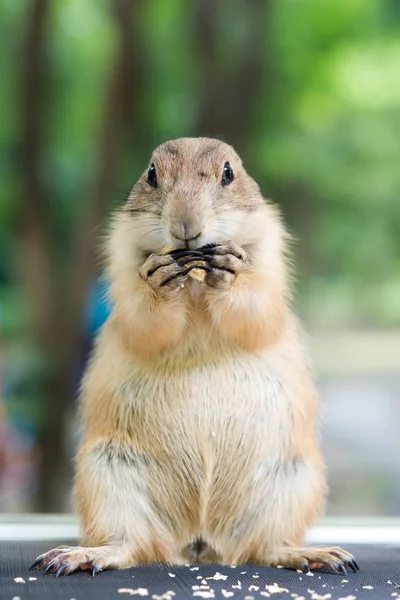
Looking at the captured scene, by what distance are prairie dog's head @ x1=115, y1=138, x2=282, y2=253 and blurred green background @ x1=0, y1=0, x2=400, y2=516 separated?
229cm

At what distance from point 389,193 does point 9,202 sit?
1892 millimetres

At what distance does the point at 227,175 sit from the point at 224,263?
230mm

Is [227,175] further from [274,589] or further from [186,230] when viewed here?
[274,589]

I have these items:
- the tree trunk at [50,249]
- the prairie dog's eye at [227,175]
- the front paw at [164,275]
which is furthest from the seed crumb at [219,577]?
the tree trunk at [50,249]

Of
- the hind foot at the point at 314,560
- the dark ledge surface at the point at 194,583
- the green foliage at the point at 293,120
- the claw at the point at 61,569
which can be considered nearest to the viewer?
the dark ledge surface at the point at 194,583

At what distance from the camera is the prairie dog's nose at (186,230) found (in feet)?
5.07

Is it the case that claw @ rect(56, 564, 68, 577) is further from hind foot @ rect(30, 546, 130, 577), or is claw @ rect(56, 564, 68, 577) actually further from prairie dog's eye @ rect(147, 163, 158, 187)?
prairie dog's eye @ rect(147, 163, 158, 187)

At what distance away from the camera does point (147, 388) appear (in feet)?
5.53

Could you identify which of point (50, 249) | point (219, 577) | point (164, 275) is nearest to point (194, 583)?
point (219, 577)

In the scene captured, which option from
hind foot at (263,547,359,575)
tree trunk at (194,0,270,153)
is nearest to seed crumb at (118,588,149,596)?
hind foot at (263,547,359,575)

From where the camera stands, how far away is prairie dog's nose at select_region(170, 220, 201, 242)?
1545mm

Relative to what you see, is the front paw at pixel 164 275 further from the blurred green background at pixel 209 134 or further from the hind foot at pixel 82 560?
the blurred green background at pixel 209 134

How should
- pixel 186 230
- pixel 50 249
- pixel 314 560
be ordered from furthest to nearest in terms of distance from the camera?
pixel 50 249, pixel 314 560, pixel 186 230

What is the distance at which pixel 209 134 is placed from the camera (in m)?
4.00
